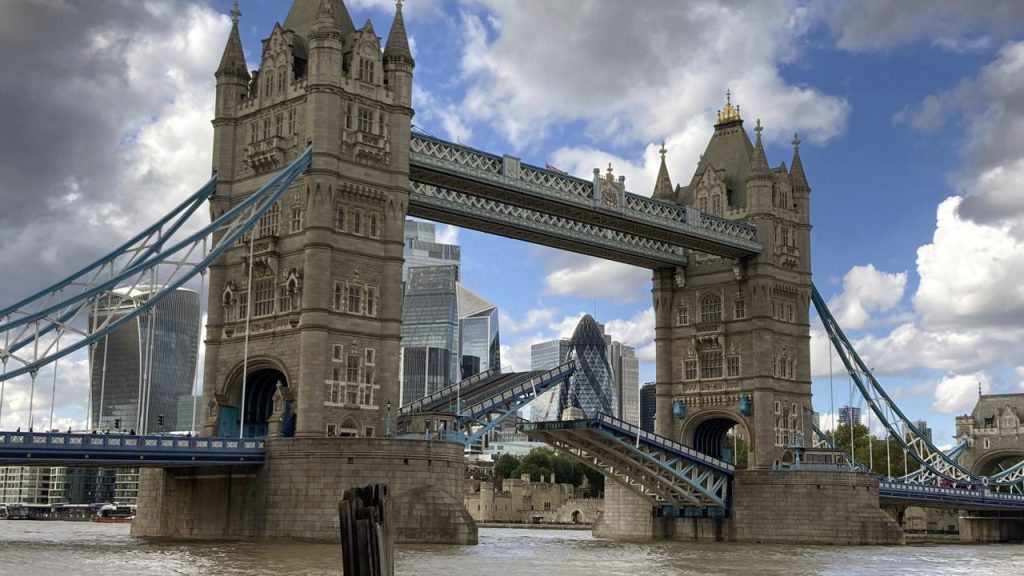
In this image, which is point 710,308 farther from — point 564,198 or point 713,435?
point 564,198

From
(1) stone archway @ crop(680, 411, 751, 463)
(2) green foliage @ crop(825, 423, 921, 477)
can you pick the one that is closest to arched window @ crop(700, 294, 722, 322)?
(1) stone archway @ crop(680, 411, 751, 463)

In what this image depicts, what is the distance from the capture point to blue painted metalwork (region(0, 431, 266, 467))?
Result: 1948 inches

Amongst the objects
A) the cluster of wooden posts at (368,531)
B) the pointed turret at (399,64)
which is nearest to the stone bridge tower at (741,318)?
the pointed turret at (399,64)

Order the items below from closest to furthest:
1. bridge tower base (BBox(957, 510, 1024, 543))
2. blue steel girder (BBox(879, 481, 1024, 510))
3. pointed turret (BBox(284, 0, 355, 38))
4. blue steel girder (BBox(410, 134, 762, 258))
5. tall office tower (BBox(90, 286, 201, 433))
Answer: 1. pointed turret (BBox(284, 0, 355, 38))
2. blue steel girder (BBox(410, 134, 762, 258))
3. blue steel girder (BBox(879, 481, 1024, 510))
4. bridge tower base (BBox(957, 510, 1024, 543))
5. tall office tower (BBox(90, 286, 201, 433))

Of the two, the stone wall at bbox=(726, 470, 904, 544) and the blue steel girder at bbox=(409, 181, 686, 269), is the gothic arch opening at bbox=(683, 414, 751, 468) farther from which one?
the blue steel girder at bbox=(409, 181, 686, 269)

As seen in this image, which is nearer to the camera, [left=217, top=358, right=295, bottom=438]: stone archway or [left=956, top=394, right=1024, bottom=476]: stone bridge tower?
[left=217, top=358, right=295, bottom=438]: stone archway

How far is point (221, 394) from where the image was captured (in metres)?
62.1

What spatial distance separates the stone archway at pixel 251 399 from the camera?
61562mm

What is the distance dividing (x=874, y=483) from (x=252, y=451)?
1542 inches

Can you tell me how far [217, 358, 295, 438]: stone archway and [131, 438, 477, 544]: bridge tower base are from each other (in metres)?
3.60

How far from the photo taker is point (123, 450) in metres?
51.8

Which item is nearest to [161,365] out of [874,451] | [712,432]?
[874,451]

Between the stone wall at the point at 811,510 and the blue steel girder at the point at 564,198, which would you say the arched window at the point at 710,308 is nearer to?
the blue steel girder at the point at 564,198

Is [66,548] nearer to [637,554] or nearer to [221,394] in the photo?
[221,394]
